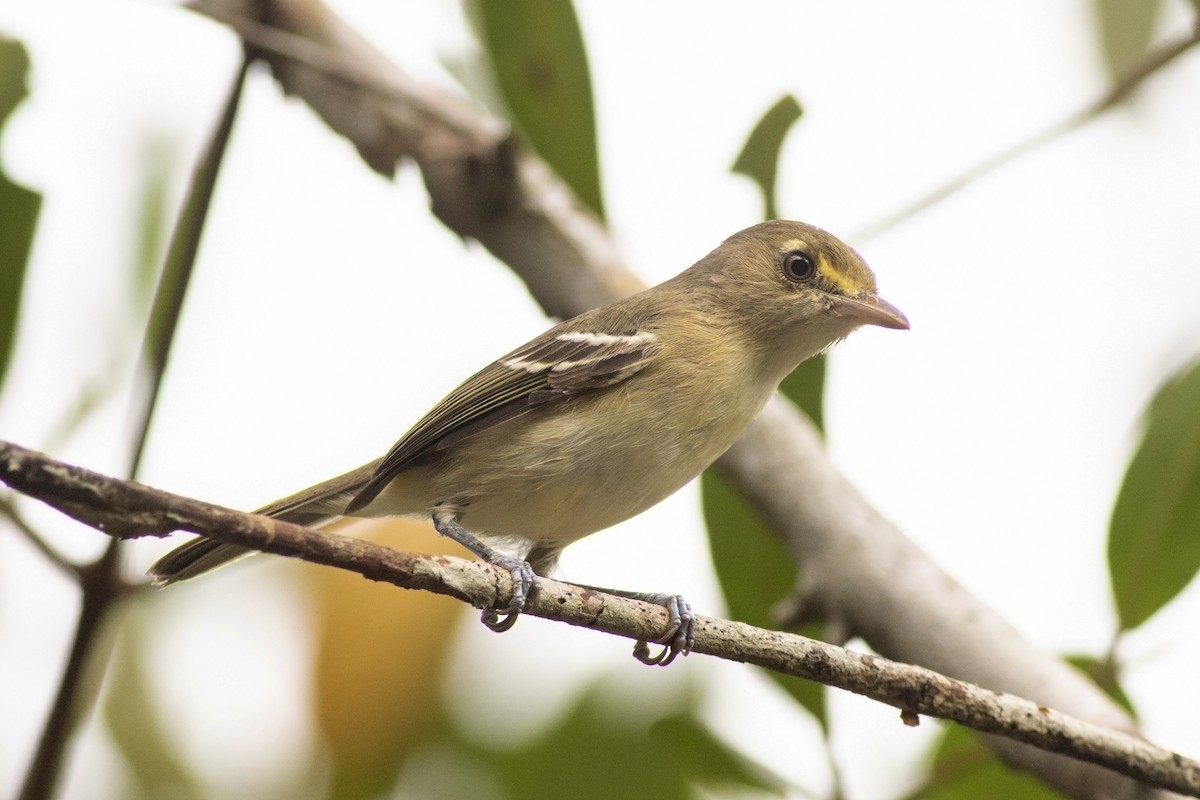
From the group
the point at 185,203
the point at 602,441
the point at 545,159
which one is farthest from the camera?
the point at 545,159

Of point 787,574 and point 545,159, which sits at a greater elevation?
point 545,159

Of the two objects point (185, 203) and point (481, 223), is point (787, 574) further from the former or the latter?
point (185, 203)

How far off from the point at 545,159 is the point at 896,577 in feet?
5.87

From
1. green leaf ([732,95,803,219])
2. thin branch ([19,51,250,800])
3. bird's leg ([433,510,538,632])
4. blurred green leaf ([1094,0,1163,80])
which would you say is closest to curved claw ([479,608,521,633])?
bird's leg ([433,510,538,632])

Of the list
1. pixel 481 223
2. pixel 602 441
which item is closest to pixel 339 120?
pixel 481 223

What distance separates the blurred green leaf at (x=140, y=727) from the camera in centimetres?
318

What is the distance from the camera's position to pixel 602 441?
345 cm

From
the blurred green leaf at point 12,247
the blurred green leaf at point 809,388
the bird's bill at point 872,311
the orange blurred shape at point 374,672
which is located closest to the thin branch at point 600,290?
the blurred green leaf at point 809,388

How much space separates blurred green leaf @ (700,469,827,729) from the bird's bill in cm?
73

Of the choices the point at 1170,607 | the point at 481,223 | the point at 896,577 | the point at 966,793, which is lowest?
the point at 966,793

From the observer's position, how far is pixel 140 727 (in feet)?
10.8

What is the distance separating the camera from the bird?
3432mm

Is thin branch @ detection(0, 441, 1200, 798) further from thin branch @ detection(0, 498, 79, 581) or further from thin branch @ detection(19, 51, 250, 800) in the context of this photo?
thin branch @ detection(0, 498, 79, 581)

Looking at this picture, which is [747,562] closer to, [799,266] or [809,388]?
[809,388]
